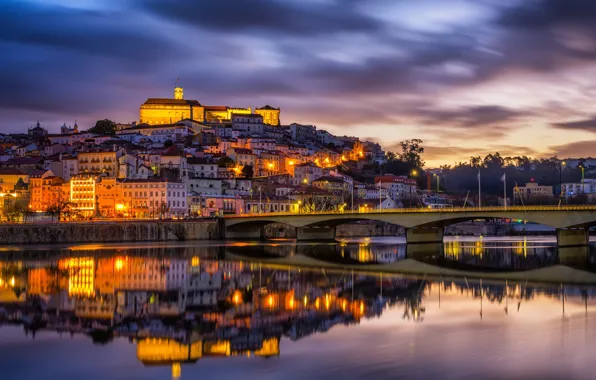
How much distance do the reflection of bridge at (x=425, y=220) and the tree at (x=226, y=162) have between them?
2771 cm

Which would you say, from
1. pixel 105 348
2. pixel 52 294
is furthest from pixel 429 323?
pixel 52 294

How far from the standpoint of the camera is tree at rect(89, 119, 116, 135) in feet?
452

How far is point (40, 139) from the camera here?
13225cm

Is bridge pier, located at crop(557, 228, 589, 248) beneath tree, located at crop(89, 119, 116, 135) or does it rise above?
beneath

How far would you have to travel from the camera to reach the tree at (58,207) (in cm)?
8106

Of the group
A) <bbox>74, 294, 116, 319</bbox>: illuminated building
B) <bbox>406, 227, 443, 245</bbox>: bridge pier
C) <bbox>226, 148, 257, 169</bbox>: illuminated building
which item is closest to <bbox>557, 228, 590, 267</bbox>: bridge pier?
<bbox>406, 227, 443, 245</bbox>: bridge pier

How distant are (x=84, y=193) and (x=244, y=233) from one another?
22.5m

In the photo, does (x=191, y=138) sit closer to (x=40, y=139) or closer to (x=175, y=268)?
(x=40, y=139)

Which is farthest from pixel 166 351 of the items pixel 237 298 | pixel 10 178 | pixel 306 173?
pixel 306 173

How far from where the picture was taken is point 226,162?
11069 centimetres

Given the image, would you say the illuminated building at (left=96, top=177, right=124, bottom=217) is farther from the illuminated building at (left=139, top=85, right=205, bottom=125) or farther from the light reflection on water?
the illuminated building at (left=139, top=85, right=205, bottom=125)

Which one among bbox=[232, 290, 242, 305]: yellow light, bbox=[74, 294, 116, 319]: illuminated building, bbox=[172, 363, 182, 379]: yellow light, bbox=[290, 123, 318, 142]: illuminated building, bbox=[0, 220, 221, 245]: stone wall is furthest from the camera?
bbox=[290, 123, 318, 142]: illuminated building

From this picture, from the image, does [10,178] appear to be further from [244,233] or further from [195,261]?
[195,261]

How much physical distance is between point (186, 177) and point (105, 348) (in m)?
81.5
